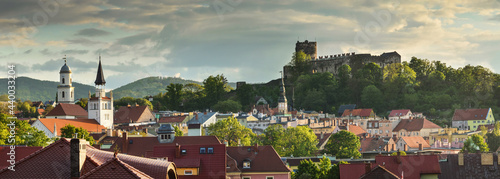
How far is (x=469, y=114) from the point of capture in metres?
123

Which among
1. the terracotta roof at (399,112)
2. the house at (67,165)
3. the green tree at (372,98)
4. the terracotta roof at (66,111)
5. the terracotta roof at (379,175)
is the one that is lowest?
the terracotta roof at (379,175)

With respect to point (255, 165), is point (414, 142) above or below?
below

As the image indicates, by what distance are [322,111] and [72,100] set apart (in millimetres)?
45035

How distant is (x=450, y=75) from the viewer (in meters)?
136

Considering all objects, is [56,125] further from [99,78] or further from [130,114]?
[130,114]

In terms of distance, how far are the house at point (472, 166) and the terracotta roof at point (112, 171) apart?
31.4 meters

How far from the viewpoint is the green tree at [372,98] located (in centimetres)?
13138

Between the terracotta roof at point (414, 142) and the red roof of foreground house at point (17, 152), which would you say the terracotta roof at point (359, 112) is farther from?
the red roof of foreground house at point (17, 152)

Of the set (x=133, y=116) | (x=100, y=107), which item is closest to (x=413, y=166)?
(x=100, y=107)

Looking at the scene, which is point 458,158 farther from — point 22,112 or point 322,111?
point 22,112

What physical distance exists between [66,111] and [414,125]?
5332 centimetres

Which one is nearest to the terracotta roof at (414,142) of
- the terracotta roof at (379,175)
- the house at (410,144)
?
the house at (410,144)

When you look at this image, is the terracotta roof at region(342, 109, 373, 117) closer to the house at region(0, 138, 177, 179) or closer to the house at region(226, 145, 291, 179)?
the house at region(226, 145, 291, 179)

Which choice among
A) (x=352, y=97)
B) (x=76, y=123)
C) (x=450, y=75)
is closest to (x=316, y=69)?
(x=352, y=97)
